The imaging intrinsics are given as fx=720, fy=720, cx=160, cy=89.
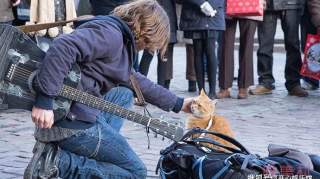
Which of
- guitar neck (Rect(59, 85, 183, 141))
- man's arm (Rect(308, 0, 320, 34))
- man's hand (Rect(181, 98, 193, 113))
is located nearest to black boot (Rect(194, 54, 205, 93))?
man's arm (Rect(308, 0, 320, 34))

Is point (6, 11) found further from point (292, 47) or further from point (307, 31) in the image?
point (307, 31)

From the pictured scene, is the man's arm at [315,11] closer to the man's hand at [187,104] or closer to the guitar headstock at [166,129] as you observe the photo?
the man's hand at [187,104]

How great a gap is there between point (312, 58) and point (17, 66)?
228 inches

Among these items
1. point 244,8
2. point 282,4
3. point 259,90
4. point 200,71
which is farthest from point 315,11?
point 200,71

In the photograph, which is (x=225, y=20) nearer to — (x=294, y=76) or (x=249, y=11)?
(x=249, y=11)

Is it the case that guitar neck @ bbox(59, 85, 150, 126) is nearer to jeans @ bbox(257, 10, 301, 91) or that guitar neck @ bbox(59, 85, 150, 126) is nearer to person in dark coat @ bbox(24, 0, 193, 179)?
person in dark coat @ bbox(24, 0, 193, 179)

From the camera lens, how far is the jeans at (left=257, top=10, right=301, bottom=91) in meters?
8.91

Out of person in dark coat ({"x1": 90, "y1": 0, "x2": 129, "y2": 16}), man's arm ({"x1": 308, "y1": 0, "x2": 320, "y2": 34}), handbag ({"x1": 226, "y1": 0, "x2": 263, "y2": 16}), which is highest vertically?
person in dark coat ({"x1": 90, "y1": 0, "x2": 129, "y2": 16})

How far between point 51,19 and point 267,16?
119 inches

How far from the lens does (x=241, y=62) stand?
876 cm

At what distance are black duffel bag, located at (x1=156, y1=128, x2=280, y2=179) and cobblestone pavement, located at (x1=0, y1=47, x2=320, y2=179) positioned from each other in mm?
552

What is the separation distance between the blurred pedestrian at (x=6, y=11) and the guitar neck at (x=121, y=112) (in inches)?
146

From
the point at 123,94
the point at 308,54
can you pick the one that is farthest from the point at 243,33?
the point at 123,94

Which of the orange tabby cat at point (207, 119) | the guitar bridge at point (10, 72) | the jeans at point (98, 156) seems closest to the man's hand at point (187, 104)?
the orange tabby cat at point (207, 119)
